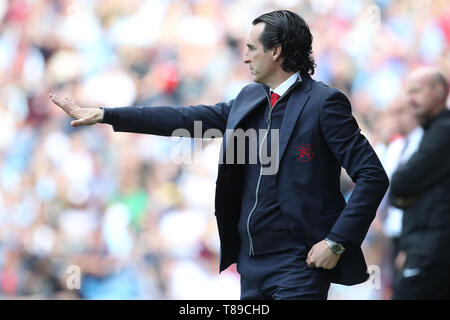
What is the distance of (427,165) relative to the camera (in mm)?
5016

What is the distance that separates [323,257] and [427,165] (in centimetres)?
175

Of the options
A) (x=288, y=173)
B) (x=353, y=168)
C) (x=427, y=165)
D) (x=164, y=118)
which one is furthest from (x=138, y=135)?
(x=353, y=168)

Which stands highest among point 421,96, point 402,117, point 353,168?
point 402,117

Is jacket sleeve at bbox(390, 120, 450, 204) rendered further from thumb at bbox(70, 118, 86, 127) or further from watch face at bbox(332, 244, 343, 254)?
thumb at bbox(70, 118, 86, 127)

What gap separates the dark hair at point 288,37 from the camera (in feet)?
12.4

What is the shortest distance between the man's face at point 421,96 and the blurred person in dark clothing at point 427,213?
0.47 feet

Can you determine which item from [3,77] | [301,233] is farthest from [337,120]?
[3,77]

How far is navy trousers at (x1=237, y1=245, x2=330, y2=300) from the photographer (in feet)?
11.6

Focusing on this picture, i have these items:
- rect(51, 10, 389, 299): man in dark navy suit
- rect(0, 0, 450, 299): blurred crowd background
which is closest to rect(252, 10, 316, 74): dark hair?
rect(51, 10, 389, 299): man in dark navy suit

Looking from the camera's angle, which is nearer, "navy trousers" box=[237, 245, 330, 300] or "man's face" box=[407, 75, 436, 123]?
"navy trousers" box=[237, 245, 330, 300]

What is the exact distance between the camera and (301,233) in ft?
11.7

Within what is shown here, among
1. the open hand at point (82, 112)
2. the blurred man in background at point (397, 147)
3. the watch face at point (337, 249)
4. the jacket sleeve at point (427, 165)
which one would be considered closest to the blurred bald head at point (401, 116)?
the blurred man in background at point (397, 147)

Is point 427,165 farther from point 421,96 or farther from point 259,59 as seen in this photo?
point 259,59

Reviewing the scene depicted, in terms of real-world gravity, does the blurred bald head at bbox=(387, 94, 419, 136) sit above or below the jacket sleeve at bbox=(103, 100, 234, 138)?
above
